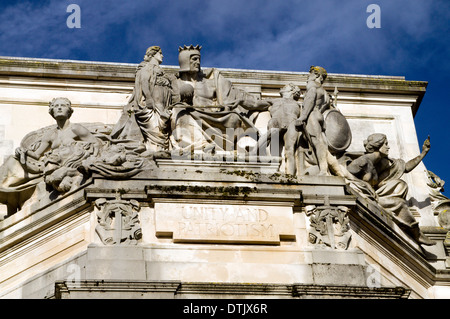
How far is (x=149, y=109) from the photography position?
20953 mm

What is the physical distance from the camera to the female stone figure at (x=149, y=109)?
67.7 ft

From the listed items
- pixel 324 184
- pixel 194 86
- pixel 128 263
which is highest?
pixel 194 86

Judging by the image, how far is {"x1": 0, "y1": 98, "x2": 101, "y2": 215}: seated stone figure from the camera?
66.6ft

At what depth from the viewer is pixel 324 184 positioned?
63.3 ft

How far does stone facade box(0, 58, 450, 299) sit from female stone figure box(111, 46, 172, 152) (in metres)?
1.21

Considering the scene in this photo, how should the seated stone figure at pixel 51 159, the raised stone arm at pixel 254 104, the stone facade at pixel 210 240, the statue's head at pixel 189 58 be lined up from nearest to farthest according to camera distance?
the stone facade at pixel 210 240 → the seated stone figure at pixel 51 159 → the raised stone arm at pixel 254 104 → the statue's head at pixel 189 58

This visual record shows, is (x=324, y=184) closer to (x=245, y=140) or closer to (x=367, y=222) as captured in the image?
(x=367, y=222)

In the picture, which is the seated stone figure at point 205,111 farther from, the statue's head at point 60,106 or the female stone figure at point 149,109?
the statue's head at point 60,106

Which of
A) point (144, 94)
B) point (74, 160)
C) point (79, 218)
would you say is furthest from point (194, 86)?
point (79, 218)

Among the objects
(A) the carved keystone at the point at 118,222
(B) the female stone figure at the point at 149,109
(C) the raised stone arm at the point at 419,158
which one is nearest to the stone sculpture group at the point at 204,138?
(B) the female stone figure at the point at 149,109

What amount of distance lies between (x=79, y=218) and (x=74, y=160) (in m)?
1.95

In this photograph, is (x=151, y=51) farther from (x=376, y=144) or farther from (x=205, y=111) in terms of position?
A: (x=376, y=144)

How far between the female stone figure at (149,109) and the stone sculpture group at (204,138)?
0.02 m

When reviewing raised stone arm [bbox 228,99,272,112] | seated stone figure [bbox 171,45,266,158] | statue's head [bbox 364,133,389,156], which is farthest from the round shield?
seated stone figure [bbox 171,45,266,158]
